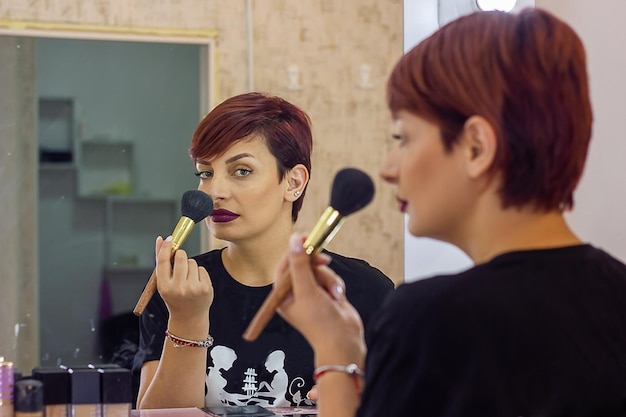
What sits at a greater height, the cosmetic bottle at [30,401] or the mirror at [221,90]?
the mirror at [221,90]

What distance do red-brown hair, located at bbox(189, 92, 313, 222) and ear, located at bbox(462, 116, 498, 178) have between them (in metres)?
0.65

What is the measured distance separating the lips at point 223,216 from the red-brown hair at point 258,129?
0.07m

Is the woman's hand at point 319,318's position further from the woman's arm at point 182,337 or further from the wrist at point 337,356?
the woman's arm at point 182,337

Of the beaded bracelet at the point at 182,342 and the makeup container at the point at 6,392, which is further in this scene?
the beaded bracelet at the point at 182,342

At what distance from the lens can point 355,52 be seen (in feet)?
5.75

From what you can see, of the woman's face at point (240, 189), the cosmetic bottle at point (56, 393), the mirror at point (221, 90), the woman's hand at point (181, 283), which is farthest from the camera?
the mirror at point (221, 90)

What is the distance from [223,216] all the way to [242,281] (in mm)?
90

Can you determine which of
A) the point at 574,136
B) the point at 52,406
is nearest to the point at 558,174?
the point at 574,136

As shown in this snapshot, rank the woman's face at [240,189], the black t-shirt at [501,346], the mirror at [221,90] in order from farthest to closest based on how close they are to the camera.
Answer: the mirror at [221,90] < the woman's face at [240,189] < the black t-shirt at [501,346]

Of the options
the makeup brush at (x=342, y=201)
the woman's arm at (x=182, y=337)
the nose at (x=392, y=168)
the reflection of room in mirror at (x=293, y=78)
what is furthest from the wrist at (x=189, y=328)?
the reflection of room in mirror at (x=293, y=78)

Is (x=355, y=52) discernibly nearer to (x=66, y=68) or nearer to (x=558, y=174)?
(x=66, y=68)

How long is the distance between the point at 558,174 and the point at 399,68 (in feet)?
0.40

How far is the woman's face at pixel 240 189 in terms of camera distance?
1164mm

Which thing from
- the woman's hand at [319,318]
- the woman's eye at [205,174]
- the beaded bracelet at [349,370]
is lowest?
the beaded bracelet at [349,370]
